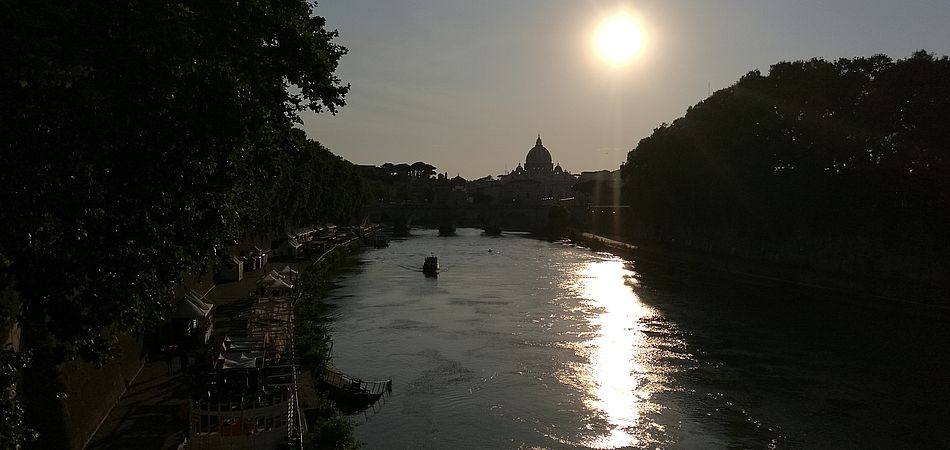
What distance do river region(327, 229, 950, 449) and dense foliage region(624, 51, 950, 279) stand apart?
5247 mm

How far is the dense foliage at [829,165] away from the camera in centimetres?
4272

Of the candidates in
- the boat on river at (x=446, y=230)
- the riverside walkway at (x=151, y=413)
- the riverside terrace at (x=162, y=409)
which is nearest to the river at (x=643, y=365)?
the riverside terrace at (x=162, y=409)

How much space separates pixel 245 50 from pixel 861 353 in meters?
27.9

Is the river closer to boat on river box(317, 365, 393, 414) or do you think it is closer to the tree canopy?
A: boat on river box(317, 365, 393, 414)

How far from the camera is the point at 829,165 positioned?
162ft

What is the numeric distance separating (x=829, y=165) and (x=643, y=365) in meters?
26.6

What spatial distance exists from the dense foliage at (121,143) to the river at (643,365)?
31.3 ft

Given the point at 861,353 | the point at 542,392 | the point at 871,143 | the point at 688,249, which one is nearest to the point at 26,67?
the point at 542,392

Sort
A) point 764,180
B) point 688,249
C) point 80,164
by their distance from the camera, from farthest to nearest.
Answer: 1. point 688,249
2. point 764,180
3. point 80,164

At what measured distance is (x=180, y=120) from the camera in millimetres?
12859

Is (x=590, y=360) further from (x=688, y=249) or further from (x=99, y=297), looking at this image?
(x=688, y=249)

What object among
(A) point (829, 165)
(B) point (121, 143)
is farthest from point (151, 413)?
(A) point (829, 165)

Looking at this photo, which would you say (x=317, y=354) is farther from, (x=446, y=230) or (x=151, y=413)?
(x=446, y=230)

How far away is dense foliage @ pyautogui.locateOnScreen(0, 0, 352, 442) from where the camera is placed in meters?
10.3
